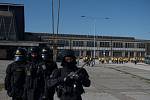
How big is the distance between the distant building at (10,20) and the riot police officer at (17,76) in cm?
7892

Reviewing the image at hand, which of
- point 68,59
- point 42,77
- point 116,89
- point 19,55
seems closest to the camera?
point 68,59

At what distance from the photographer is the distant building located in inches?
3406

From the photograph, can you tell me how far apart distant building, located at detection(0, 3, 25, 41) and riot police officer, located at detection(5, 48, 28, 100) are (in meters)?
78.9

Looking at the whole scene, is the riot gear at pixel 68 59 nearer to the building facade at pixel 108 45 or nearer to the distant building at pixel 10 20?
the distant building at pixel 10 20

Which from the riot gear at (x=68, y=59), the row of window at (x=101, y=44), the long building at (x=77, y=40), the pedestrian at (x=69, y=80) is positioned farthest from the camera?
the row of window at (x=101, y=44)

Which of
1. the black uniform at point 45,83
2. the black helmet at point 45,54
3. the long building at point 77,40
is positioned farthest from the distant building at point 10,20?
the black uniform at point 45,83

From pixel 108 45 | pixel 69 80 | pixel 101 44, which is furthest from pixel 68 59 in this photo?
pixel 108 45

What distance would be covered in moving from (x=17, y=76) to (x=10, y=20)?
272 ft

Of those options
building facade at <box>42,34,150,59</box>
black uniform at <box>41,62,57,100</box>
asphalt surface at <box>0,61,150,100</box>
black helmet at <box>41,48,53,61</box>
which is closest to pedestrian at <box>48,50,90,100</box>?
black uniform at <box>41,62,57,100</box>

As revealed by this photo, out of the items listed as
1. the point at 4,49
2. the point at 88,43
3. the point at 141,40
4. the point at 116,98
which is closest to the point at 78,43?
the point at 88,43

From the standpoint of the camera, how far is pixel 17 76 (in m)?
6.68

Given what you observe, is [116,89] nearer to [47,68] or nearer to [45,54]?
[45,54]

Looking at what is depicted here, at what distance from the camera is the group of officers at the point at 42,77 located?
566cm

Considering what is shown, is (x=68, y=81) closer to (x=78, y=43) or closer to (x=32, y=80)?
(x=32, y=80)
